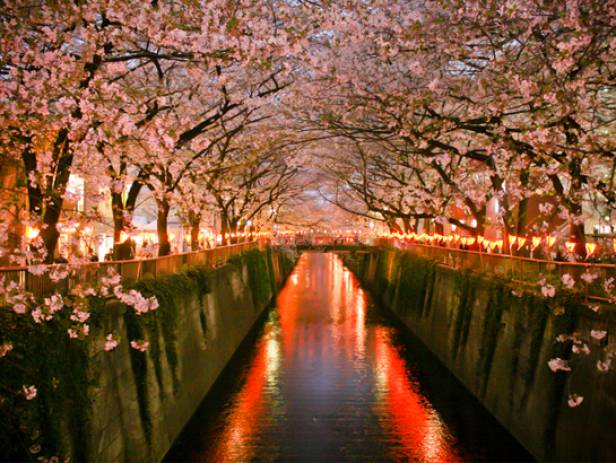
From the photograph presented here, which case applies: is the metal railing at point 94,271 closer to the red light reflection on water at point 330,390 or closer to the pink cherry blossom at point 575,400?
the red light reflection on water at point 330,390

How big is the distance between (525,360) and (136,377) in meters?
7.11

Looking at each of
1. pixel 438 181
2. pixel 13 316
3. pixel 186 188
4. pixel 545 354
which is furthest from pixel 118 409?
pixel 438 181

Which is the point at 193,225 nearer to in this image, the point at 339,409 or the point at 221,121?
the point at 221,121

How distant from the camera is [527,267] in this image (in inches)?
489

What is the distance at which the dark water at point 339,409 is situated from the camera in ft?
40.3

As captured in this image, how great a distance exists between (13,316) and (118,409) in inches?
130

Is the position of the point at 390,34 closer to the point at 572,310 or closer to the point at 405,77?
the point at 405,77

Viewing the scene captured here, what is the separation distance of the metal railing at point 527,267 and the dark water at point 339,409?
328cm

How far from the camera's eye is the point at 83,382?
7629 mm

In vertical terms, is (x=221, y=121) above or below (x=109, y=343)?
above

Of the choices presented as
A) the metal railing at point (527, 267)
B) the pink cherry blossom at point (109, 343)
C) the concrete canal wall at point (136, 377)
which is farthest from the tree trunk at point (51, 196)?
the metal railing at point (527, 267)

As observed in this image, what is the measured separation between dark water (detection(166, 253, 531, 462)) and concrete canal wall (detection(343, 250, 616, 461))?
0.64 m

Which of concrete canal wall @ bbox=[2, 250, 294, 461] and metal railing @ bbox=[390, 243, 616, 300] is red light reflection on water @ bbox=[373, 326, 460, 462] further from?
concrete canal wall @ bbox=[2, 250, 294, 461]

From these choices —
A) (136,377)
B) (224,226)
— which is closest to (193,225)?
(224,226)
